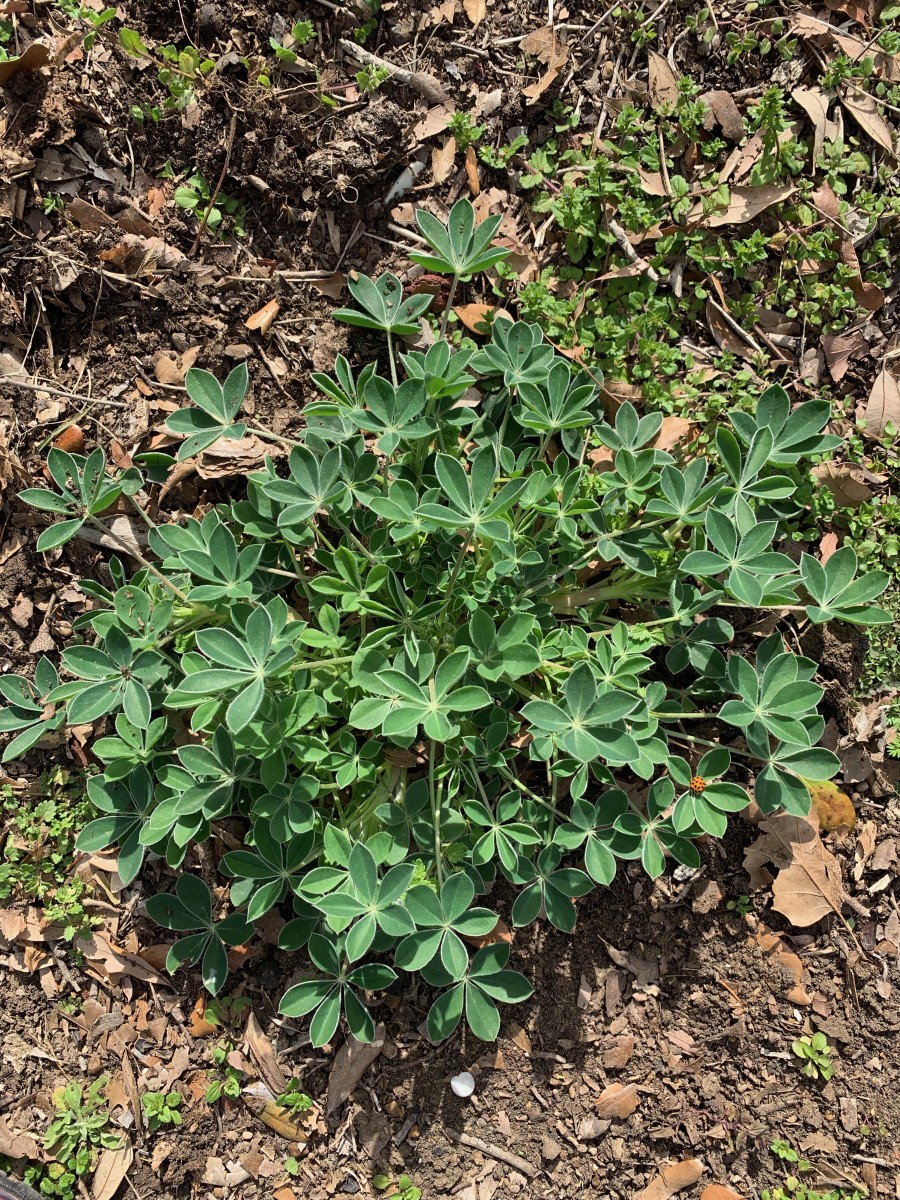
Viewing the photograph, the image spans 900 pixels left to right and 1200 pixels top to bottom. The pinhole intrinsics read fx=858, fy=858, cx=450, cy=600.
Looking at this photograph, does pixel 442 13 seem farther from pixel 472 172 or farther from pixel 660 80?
pixel 660 80

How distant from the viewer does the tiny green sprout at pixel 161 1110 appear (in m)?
3.00

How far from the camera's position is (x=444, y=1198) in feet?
9.62

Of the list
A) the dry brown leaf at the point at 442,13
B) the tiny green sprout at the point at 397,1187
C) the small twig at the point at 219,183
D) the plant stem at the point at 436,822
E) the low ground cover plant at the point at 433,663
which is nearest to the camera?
the low ground cover plant at the point at 433,663

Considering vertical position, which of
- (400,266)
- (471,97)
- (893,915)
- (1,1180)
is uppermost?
(471,97)

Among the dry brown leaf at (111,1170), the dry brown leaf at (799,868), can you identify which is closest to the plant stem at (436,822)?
the dry brown leaf at (799,868)

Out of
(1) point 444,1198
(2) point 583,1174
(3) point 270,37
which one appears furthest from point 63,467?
(2) point 583,1174

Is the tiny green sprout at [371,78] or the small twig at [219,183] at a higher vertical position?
the tiny green sprout at [371,78]

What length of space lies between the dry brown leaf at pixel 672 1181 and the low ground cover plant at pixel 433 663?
3.09 ft

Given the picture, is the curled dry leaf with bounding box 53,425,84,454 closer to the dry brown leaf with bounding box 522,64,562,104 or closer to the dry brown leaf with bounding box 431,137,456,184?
the dry brown leaf with bounding box 431,137,456,184

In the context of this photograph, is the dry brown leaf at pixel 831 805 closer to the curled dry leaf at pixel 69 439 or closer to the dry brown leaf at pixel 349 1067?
the dry brown leaf at pixel 349 1067

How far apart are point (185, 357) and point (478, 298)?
1131mm

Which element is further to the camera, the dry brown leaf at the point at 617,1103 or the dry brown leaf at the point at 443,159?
the dry brown leaf at the point at 443,159

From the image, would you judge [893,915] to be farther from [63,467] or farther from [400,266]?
[63,467]

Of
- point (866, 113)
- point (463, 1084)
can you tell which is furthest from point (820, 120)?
point (463, 1084)
